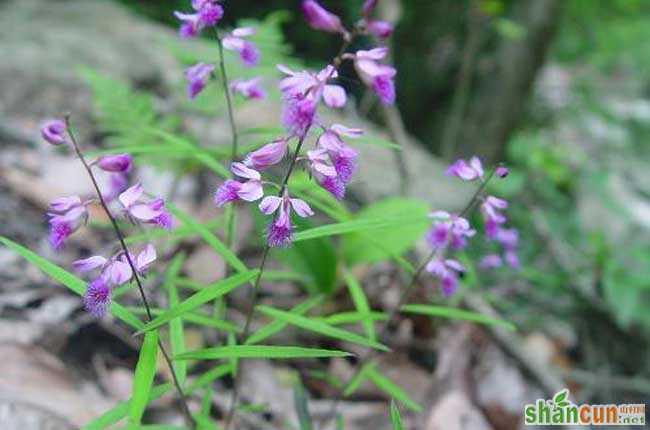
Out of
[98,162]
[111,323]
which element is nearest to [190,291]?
[111,323]

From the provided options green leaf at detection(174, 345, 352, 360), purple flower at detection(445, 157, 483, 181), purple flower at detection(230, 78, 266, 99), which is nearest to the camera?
green leaf at detection(174, 345, 352, 360)

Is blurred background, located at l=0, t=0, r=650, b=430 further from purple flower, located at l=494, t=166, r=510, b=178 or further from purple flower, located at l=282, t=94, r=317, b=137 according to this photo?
purple flower, located at l=494, t=166, r=510, b=178

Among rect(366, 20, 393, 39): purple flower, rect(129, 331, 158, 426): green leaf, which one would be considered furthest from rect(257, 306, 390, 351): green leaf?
rect(366, 20, 393, 39): purple flower

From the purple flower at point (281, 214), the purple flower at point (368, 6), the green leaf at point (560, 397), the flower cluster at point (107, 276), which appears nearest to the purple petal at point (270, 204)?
the purple flower at point (281, 214)

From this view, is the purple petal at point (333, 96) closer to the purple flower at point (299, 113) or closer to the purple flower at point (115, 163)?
the purple flower at point (299, 113)

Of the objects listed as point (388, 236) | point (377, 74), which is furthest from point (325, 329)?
point (388, 236)

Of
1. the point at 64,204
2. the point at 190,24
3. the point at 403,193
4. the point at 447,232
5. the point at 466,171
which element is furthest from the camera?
the point at 403,193

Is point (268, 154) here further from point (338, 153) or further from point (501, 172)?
point (501, 172)
